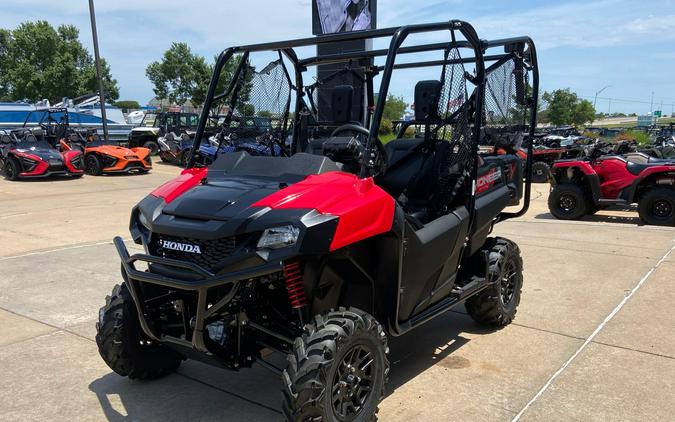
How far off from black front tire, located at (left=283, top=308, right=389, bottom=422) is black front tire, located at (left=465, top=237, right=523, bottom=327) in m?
1.63

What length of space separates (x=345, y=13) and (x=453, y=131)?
10.9 m

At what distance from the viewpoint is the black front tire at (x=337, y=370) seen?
2543 mm

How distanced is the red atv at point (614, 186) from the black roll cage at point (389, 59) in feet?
19.0

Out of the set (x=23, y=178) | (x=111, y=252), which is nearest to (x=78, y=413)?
(x=111, y=252)

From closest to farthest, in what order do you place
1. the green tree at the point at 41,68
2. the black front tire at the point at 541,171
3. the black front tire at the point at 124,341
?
the black front tire at the point at 124,341, the black front tire at the point at 541,171, the green tree at the point at 41,68

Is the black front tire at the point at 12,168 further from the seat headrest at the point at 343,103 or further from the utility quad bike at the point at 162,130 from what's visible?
the seat headrest at the point at 343,103

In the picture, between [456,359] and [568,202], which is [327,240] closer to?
[456,359]

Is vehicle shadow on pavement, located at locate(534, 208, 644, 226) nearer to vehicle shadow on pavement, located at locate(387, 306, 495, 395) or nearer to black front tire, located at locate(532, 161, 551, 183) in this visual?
black front tire, located at locate(532, 161, 551, 183)

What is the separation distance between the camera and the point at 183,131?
75.3 ft

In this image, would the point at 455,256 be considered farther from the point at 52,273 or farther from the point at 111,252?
the point at 111,252

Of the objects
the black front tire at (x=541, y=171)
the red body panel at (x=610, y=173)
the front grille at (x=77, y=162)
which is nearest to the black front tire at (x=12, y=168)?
the front grille at (x=77, y=162)

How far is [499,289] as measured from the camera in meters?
4.40

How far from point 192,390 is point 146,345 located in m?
0.39

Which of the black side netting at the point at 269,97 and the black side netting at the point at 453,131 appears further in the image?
the black side netting at the point at 269,97
